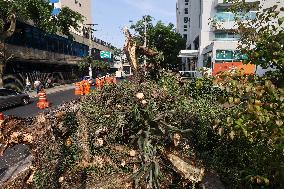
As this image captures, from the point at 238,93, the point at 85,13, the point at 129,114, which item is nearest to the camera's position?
the point at 238,93

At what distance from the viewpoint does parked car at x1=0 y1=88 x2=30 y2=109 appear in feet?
69.9

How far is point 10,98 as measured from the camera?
22.1 m

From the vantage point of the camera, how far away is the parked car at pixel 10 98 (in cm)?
2131

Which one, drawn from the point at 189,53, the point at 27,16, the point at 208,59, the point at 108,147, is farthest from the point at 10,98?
the point at 189,53

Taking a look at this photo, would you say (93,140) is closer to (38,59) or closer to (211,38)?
(38,59)

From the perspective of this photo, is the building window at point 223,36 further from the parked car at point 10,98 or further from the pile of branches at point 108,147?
the pile of branches at point 108,147

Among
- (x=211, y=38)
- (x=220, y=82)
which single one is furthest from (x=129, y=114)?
(x=211, y=38)

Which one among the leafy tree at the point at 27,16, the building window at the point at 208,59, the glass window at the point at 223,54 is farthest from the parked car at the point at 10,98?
the building window at the point at 208,59

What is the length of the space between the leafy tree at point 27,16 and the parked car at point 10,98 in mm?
7451

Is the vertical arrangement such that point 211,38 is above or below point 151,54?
above

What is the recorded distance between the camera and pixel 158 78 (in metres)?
12.6

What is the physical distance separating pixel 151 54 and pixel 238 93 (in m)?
8.22

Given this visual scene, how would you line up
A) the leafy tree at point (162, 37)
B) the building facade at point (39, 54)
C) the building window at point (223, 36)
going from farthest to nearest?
1. the leafy tree at point (162, 37)
2. the building window at point (223, 36)
3. the building facade at point (39, 54)

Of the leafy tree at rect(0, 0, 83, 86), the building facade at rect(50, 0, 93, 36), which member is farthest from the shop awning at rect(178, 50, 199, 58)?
the leafy tree at rect(0, 0, 83, 86)
